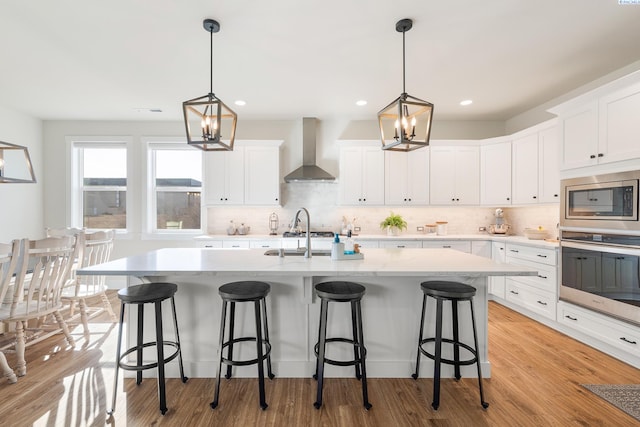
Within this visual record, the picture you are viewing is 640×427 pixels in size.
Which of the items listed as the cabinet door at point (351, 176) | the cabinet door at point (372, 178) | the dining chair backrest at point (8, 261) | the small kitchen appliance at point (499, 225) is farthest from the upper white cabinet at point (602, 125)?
the dining chair backrest at point (8, 261)

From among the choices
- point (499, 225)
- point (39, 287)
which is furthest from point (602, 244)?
point (39, 287)

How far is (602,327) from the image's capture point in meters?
2.83

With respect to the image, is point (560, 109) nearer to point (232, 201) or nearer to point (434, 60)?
point (434, 60)

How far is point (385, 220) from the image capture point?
510cm

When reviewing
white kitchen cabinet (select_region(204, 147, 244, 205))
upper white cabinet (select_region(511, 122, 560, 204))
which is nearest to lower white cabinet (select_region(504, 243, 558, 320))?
→ upper white cabinet (select_region(511, 122, 560, 204))

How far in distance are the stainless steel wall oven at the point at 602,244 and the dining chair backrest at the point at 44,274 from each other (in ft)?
15.9

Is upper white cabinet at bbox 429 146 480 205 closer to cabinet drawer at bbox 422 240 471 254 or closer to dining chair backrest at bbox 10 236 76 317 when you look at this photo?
cabinet drawer at bbox 422 240 471 254

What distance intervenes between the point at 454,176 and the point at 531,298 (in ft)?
6.71

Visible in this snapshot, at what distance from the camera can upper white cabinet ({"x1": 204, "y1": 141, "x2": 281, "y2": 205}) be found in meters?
4.90

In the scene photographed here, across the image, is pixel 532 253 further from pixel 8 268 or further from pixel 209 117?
pixel 8 268

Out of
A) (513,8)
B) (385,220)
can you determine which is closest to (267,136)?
(385,220)

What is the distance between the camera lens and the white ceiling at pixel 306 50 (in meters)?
2.36

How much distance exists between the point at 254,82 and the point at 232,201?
198 cm

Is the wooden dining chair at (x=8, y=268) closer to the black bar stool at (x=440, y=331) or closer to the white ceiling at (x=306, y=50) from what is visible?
the white ceiling at (x=306, y=50)
